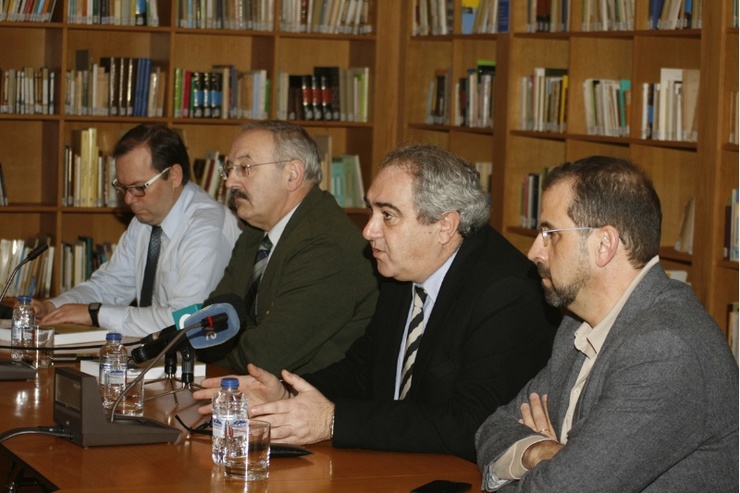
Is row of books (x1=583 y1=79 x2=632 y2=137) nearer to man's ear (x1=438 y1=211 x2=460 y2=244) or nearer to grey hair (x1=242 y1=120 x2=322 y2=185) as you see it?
grey hair (x1=242 y1=120 x2=322 y2=185)

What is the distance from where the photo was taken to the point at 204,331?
104 inches

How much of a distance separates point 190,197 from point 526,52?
2.11 metres

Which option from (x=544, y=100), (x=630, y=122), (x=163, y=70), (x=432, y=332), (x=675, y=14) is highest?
(x=675, y=14)

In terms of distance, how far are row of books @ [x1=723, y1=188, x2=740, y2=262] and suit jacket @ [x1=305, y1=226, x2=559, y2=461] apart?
1.71 meters

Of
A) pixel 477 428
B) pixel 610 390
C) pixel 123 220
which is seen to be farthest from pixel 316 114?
pixel 610 390

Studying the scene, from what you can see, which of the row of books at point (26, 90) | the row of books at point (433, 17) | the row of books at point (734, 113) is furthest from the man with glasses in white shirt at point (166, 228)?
the row of books at point (433, 17)

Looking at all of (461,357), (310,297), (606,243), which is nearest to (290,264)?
(310,297)

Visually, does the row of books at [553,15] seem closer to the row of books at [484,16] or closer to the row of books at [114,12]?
the row of books at [484,16]

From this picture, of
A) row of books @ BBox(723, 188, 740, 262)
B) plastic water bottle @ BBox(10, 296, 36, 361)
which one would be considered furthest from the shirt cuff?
row of books @ BBox(723, 188, 740, 262)

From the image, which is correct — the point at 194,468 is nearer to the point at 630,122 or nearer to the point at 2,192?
the point at 630,122

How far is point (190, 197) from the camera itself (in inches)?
179

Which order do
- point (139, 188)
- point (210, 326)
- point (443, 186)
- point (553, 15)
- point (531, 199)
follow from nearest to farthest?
point (210, 326) → point (443, 186) → point (139, 188) → point (553, 15) → point (531, 199)

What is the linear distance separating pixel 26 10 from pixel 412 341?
374 cm

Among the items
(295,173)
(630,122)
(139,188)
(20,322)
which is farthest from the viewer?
(630,122)
